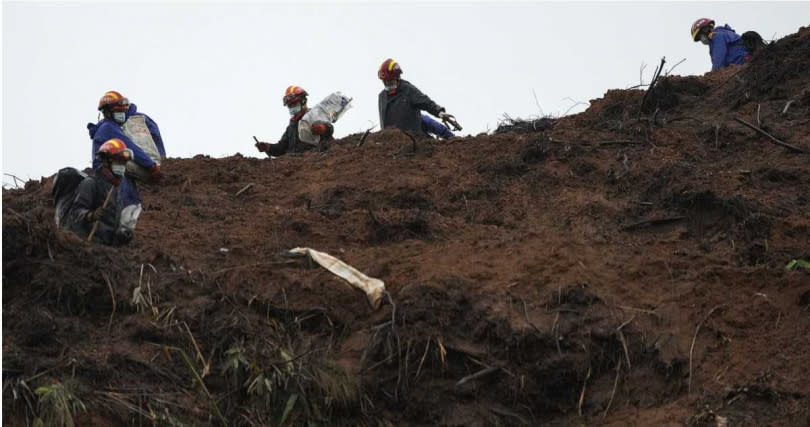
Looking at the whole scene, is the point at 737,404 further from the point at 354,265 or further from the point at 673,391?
the point at 354,265

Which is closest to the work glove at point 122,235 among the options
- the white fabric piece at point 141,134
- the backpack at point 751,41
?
the white fabric piece at point 141,134

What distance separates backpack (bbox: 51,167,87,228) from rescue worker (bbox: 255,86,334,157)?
4499 millimetres

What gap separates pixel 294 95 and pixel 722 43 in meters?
5.77

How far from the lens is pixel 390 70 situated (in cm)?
1423

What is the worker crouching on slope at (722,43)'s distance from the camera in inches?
627

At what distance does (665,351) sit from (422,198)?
3679 mm

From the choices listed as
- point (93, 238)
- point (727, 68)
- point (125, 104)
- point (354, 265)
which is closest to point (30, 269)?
point (93, 238)

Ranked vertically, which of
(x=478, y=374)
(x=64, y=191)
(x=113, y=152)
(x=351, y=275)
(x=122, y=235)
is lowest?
(x=478, y=374)

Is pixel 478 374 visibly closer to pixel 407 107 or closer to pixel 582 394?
pixel 582 394

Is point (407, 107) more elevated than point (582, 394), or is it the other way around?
point (407, 107)

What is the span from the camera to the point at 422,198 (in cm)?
1132

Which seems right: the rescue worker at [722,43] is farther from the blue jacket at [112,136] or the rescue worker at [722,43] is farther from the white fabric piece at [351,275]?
the white fabric piece at [351,275]

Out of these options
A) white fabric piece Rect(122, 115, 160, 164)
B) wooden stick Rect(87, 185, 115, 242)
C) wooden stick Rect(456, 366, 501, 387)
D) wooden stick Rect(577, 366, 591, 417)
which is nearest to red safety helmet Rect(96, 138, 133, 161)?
wooden stick Rect(87, 185, 115, 242)

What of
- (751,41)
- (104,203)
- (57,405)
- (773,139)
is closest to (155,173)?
(104,203)
